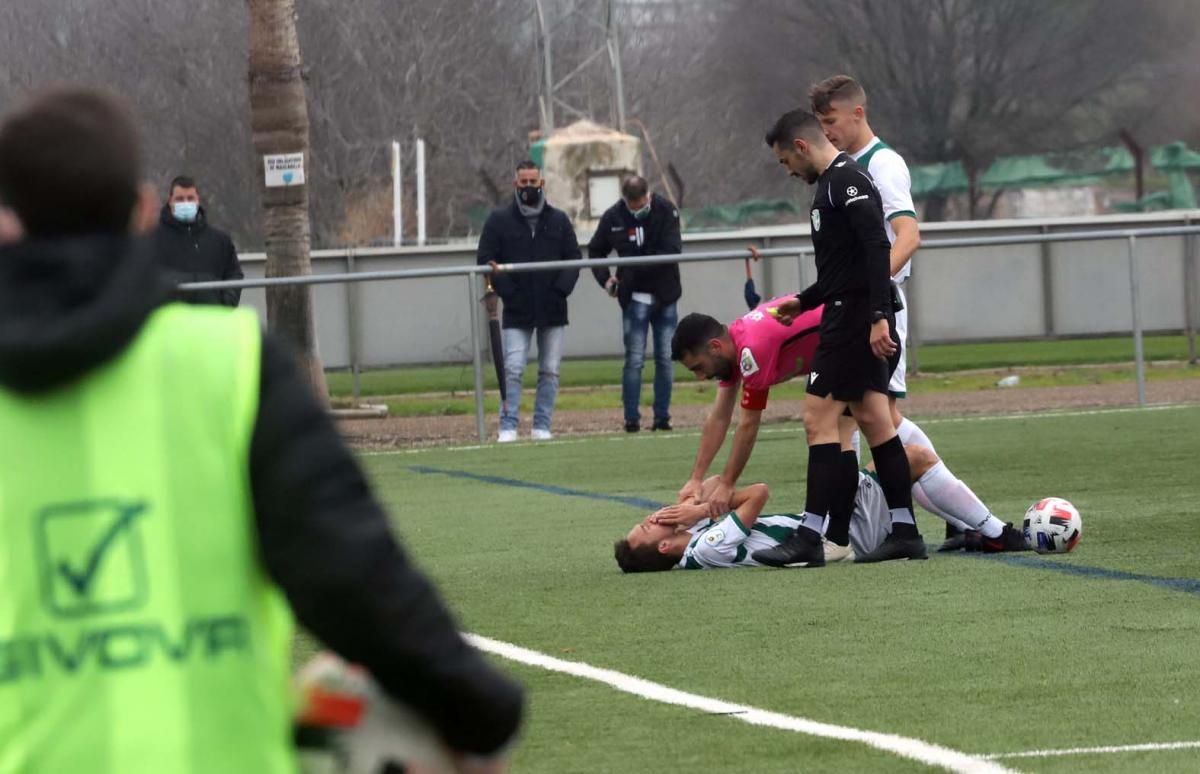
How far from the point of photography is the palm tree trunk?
17.6 m

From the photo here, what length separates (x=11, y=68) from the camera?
35531mm

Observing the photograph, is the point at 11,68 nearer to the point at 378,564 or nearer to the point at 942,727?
the point at 942,727

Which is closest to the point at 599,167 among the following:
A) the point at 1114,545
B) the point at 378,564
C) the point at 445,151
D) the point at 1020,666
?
the point at 445,151

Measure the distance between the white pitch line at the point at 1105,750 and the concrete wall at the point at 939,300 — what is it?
16.1m

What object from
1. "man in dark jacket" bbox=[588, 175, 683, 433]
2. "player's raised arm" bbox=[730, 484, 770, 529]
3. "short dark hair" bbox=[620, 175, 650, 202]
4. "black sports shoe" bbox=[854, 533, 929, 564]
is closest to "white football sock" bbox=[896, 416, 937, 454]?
"black sports shoe" bbox=[854, 533, 929, 564]

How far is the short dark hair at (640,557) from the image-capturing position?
8586 mm

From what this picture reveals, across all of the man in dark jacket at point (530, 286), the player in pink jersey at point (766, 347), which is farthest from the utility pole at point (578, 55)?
the player in pink jersey at point (766, 347)

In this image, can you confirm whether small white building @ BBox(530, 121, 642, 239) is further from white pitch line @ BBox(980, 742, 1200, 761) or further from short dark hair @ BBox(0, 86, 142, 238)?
short dark hair @ BBox(0, 86, 142, 238)

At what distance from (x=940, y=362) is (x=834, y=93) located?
50.2 ft

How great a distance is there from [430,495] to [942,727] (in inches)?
311

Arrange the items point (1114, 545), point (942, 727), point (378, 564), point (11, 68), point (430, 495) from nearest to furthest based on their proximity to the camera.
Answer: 1. point (378, 564)
2. point (942, 727)
3. point (1114, 545)
4. point (430, 495)
5. point (11, 68)

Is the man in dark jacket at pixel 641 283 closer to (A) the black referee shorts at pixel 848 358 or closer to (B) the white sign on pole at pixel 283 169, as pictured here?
(B) the white sign on pole at pixel 283 169

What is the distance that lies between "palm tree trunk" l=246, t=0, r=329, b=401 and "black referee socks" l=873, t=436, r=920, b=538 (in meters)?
9.62

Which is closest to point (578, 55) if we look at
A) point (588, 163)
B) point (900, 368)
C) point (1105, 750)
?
point (588, 163)
